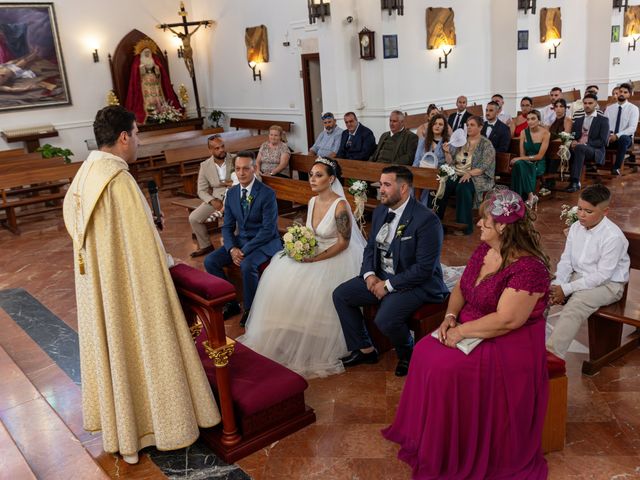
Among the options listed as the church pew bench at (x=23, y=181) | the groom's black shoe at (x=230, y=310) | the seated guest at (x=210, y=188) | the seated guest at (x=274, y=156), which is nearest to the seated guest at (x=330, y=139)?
the seated guest at (x=274, y=156)

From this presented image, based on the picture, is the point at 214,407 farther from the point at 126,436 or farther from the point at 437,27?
the point at 437,27

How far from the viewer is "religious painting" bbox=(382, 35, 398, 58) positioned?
10.3m

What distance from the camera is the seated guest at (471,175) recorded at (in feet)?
23.7

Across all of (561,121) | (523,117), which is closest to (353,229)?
(561,121)

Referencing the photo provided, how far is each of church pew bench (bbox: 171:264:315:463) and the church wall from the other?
11491 mm

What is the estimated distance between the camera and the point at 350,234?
15.1 feet

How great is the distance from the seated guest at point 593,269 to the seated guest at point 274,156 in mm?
4922

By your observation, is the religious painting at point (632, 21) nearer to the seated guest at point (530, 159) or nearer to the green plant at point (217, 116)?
the seated guest at point (530, 159)

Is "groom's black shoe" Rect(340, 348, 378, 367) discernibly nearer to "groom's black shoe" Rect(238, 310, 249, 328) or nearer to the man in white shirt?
"groom's black shoe" Rect(238, 310, 249, 328)

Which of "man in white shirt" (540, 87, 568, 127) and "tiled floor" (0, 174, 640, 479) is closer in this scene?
"tiled floor" (0, 174, 640, 479)

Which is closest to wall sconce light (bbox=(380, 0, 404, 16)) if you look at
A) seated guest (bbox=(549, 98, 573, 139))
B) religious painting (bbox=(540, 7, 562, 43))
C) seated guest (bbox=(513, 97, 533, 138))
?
seated guest (bbox=(513, 97, 533, 138))

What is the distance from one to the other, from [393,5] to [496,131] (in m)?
3.21

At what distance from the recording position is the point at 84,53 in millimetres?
13664

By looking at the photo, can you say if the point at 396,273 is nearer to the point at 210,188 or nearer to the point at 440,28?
the point at 210,188
